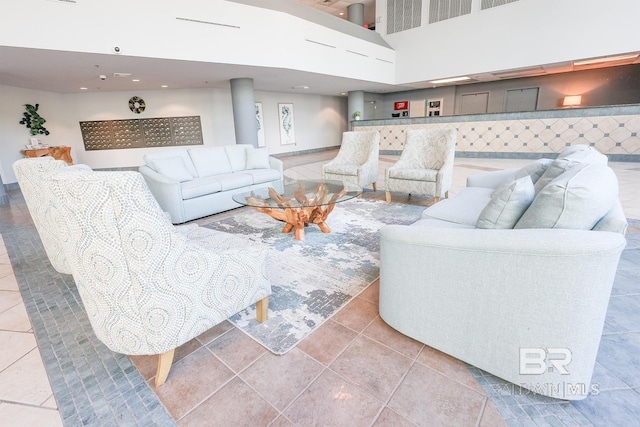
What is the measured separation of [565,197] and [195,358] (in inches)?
69.7

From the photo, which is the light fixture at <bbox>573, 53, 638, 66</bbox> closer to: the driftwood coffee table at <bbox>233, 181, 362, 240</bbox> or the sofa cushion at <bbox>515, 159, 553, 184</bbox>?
the sofa cushion at <bbox>515, 159, 553, 184</bbox>

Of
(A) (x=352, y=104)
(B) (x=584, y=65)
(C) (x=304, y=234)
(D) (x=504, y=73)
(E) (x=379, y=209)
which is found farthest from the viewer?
(A) (x=352, y=104)

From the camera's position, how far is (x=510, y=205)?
138 cm

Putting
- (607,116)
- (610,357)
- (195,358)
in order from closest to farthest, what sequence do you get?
1. (610,357)
2. (195,358)
3. (607,116)

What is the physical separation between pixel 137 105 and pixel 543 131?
10.4m

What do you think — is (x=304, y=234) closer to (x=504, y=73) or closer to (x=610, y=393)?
(x=610, y=393)

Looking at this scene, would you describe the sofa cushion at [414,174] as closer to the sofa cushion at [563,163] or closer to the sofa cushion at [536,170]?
the sofa cushion at [536,170]

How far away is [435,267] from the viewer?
1301mm

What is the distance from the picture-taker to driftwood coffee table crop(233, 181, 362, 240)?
9.24 feet

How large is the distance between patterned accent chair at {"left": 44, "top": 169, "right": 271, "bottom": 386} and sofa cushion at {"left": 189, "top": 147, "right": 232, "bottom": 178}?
10.2 ft

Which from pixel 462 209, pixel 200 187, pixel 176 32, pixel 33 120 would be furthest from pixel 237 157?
pixel 33 120

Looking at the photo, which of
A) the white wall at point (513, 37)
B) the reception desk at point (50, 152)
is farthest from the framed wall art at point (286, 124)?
the reception desk at point (50, 152)

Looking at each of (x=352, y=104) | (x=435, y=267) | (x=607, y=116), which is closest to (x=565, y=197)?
(x=435, y=267)

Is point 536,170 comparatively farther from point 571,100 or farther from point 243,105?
point 571,100
